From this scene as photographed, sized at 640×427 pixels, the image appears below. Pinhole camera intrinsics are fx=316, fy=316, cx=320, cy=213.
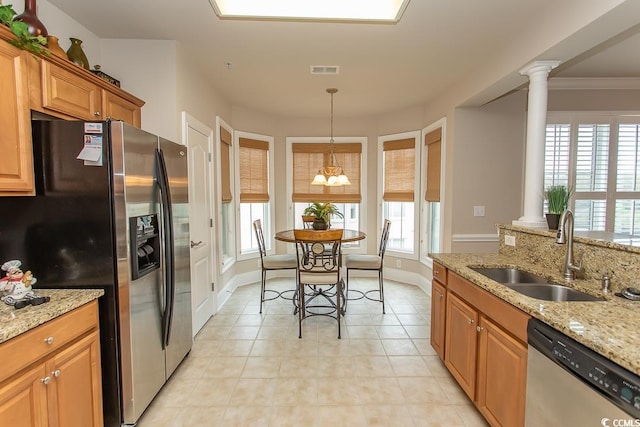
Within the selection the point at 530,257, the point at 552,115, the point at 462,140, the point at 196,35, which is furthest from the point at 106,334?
the point at 552,115

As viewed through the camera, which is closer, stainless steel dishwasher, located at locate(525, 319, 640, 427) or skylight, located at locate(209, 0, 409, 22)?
stainless steel dishwasher, located at locate(525, 319, 640, 427)

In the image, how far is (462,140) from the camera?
3701 mm

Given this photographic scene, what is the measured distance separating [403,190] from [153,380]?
13.1ft

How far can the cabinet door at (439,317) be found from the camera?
2463 mm

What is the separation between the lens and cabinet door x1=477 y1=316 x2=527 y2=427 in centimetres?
151

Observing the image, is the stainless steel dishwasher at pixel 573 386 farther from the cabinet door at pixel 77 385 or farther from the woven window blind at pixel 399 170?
the woven window blind at pixel 399 170

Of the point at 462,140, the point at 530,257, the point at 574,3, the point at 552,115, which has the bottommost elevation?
the point at 530,257

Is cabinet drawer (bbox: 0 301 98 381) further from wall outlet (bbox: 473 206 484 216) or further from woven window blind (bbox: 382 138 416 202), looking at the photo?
woven window blind (bbox: 382 138 416 202)

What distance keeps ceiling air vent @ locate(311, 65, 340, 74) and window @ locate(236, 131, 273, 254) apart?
181cm

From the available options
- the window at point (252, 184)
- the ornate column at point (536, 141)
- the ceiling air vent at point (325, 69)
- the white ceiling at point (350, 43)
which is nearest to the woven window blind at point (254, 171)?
the window at point (252, 184)

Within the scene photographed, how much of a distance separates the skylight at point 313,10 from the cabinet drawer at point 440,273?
6.30ft

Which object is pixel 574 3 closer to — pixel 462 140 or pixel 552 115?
pixel 462 140

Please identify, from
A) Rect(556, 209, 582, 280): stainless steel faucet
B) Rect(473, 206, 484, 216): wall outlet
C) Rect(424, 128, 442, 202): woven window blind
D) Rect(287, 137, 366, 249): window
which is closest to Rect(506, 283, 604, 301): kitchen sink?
Rect(556, 209, 582, 280): stainless steel faucet

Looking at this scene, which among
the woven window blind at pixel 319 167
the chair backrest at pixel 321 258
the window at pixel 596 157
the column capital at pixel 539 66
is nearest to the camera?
the column capital at pixel 539 66
